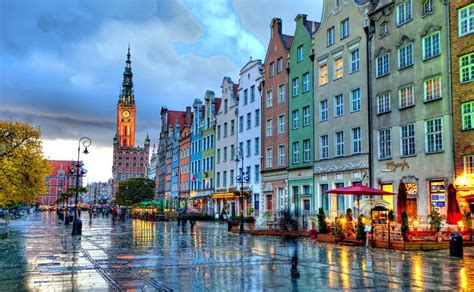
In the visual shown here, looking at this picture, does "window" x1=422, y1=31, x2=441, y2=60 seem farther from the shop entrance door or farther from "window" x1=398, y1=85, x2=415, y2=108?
the shop entrance door

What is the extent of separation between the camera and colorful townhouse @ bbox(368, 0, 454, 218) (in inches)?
1187

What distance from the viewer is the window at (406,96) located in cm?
3291

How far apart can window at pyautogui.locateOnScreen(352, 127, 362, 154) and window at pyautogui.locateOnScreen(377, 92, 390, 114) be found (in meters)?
2.95

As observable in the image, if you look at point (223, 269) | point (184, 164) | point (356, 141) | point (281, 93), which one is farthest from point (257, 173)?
point (223, 269)

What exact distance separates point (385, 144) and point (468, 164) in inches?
295

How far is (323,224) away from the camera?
30.2m

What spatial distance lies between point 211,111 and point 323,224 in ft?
148

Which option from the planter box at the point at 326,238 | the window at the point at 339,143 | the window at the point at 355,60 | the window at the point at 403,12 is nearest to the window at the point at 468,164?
the planter box at the point at 326,238

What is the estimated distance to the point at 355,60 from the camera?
39.1 metres

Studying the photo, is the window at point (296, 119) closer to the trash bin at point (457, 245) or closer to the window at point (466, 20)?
the window at point (466, 20)

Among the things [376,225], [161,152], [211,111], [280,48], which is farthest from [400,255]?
[161,152]

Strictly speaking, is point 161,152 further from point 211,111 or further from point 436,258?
point 436,258

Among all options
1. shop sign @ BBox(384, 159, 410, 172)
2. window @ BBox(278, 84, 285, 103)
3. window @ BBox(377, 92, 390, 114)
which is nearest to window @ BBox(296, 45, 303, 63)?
window @ BBox(278, 84, 285, 103)

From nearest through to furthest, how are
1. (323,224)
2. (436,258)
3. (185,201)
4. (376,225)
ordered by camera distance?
(436,258), (376,225), (323,224), (185,201)
